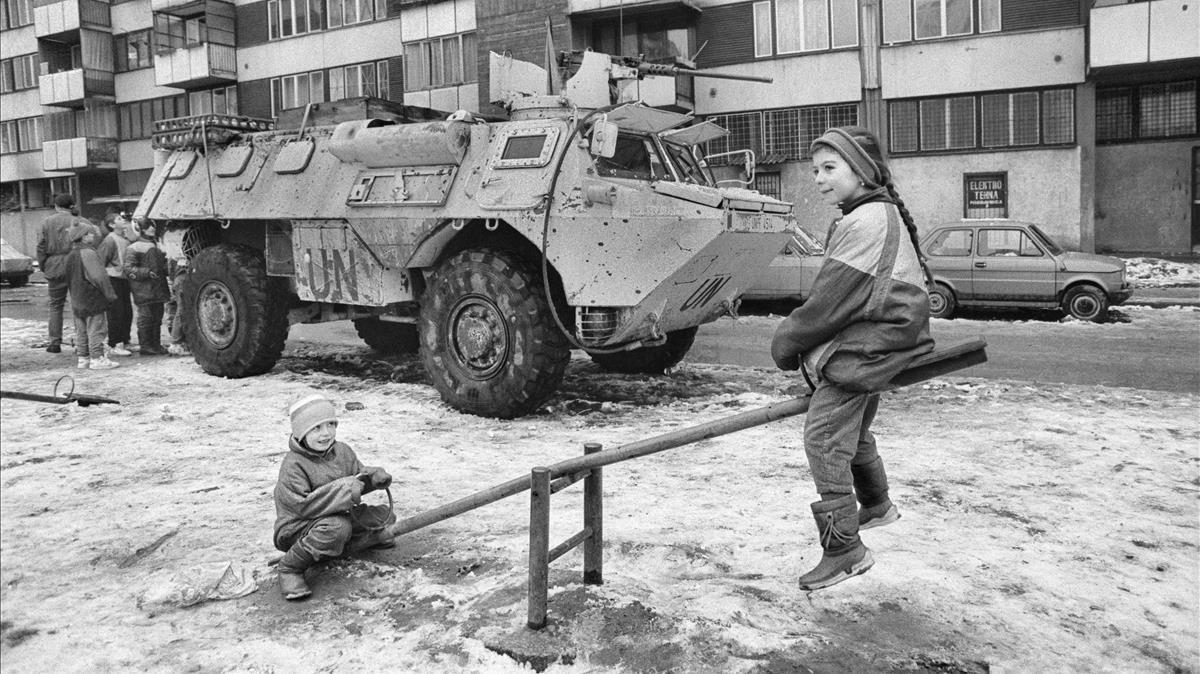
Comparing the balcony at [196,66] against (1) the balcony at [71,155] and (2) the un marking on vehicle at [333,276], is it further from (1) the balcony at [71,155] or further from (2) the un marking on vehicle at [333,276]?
(2) the un marking on vehicle at [333,276]

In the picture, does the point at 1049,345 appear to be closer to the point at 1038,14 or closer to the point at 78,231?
the point at 78,231

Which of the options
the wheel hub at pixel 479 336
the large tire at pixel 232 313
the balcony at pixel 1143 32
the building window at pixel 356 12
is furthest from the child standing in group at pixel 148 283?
the balcony at pixel 1143 32

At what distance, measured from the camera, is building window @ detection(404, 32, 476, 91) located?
75.8 ft

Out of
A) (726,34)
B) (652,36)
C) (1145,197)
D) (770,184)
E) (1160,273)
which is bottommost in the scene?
(1160,273)

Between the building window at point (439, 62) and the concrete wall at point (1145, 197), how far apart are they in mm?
14086

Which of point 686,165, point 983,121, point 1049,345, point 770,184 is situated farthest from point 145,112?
point 1049,345

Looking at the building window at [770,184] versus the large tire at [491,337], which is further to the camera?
the building window at [770,184]

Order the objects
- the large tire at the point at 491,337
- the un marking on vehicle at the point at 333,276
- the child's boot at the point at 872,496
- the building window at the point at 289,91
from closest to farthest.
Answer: the child's boot at the point at 872,496, the large tire at the point at 491,337, the un marking on vehicle at the point at 333,276, the building window at the point at 289,91

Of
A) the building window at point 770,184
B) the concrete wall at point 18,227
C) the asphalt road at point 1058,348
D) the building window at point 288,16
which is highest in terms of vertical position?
the building window at point 288,16

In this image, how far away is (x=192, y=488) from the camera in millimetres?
5031

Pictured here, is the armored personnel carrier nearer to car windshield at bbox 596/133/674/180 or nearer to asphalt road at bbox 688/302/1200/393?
car windshield at bbox 596/133/674/180

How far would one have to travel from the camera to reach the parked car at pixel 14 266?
1411 centimetres

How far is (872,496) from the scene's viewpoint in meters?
3.74

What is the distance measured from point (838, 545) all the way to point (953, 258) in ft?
36.1
